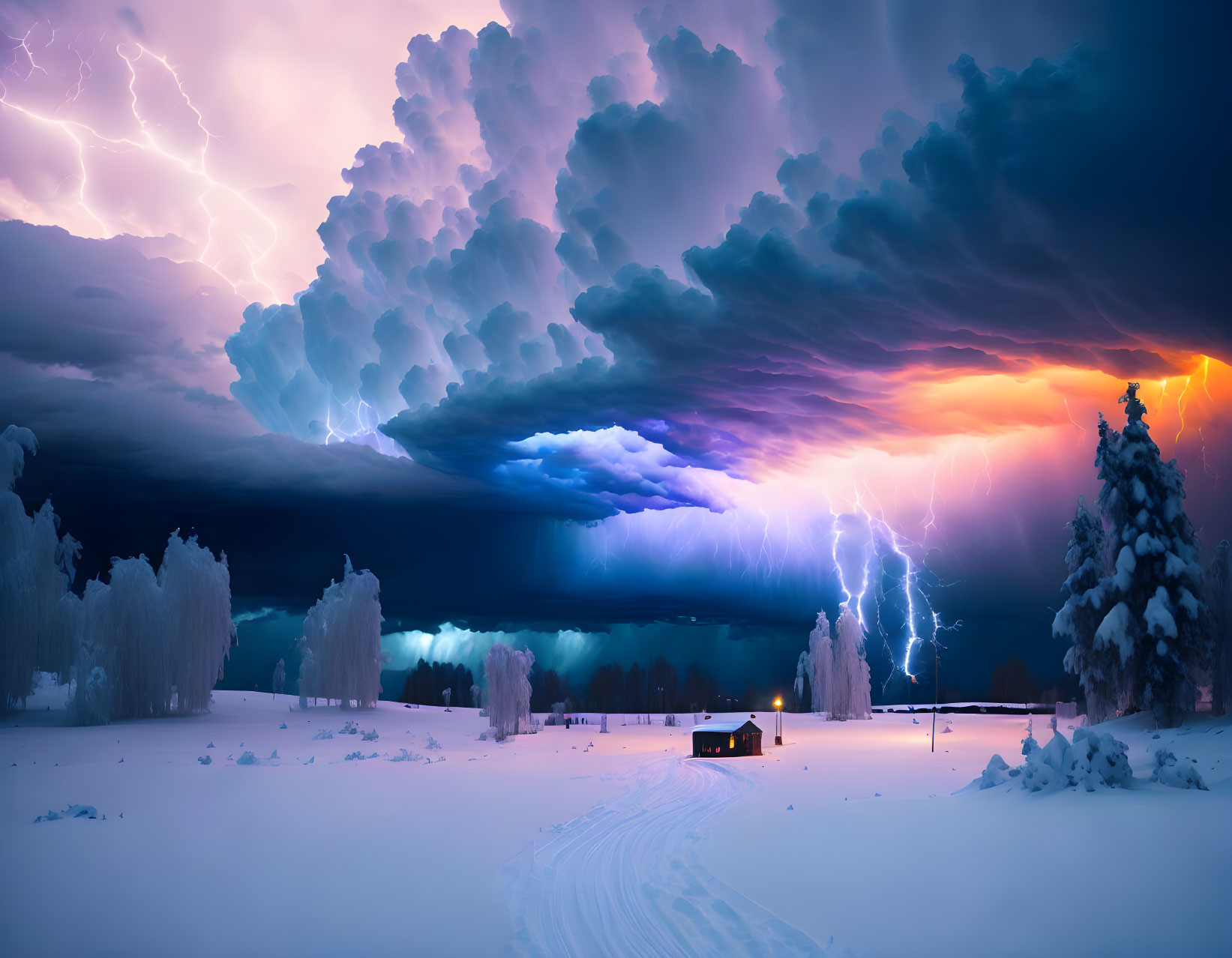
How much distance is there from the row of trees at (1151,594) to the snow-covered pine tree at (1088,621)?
10 centimetres

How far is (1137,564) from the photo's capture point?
2808cm

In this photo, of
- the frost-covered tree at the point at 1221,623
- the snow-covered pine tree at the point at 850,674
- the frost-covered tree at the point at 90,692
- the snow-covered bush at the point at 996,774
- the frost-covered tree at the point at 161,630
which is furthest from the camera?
the snow-covered pine tree at the point at 850,674

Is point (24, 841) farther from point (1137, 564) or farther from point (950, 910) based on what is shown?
point (1137, 564)

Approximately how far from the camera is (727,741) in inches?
1454

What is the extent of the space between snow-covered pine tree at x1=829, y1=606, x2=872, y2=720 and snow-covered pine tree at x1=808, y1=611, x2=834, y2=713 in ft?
1.28

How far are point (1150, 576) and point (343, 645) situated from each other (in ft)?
136

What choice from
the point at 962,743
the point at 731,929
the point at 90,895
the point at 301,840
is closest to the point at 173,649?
the point at 301,840

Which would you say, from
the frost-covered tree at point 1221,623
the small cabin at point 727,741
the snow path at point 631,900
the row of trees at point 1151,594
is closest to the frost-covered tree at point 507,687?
the small cabin at point 727,741

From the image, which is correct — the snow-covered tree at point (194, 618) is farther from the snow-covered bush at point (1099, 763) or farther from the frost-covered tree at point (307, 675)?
the snow-covered bush at point (1099, 763)

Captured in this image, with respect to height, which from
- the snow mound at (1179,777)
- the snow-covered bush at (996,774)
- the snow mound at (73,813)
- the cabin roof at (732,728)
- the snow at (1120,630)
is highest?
the snow at (1120,630)

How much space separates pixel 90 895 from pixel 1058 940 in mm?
12714

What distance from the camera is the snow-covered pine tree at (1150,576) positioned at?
87.1 feet

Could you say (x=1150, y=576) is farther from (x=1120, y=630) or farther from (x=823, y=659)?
(x=823, y=659)

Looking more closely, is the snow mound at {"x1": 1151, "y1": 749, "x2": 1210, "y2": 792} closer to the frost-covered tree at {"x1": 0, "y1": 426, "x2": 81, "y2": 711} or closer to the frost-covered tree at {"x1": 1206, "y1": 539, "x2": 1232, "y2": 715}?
the frost-covered tree at {"x1": 1206, "y1": 539, "x2": 1232, "y2": 715}
